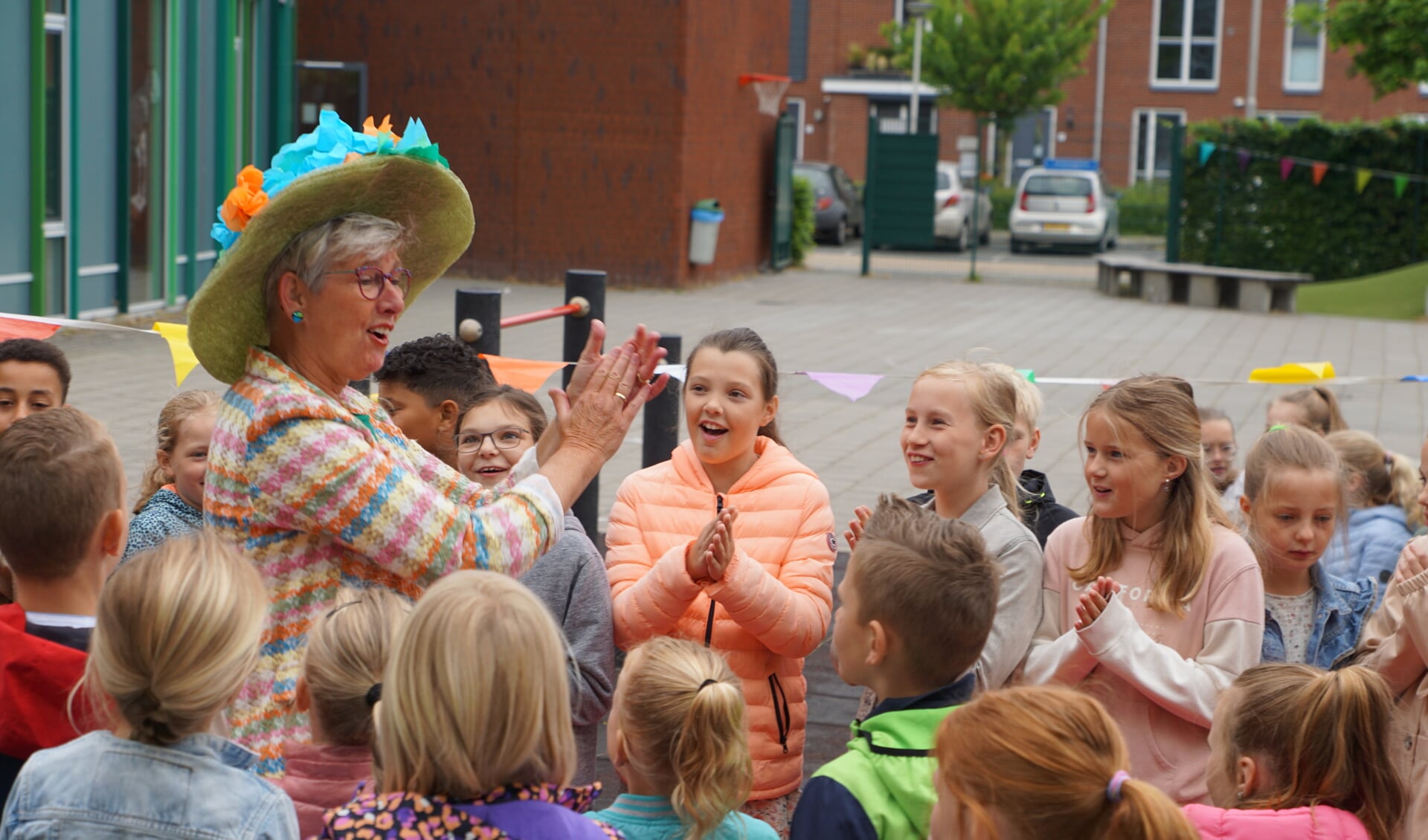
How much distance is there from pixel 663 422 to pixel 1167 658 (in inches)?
127

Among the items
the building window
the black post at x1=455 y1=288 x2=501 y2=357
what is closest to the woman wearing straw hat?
the black post at x1=455 y1=288 x2=501 y2=357

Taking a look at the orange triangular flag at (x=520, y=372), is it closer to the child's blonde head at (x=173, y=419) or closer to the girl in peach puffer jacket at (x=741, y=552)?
the child's blonde head at (x=173, y=419)

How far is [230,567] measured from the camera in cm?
231

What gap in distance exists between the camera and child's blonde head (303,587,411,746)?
2502 millimetres

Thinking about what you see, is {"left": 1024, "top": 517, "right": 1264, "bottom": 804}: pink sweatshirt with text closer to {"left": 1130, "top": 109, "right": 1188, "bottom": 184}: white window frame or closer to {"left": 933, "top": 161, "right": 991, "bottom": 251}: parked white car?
{"left": 933, "top": 161, "right": 991, "bottom": 251}: parked white car

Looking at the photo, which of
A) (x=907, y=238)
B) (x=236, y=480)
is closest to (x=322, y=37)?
(x=907, y=238)

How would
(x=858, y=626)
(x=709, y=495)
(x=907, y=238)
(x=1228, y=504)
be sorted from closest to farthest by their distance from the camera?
(x=858, y=626) → (x=709, y=495) → (x=1228, y=504) → (x=907, y=238)

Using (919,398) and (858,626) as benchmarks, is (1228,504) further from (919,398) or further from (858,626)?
(858,626)

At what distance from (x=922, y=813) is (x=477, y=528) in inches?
36.7

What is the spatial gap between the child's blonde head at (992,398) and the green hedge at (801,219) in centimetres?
2178

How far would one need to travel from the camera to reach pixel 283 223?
2680mm

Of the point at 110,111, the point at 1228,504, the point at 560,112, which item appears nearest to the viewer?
the point at 1228,504

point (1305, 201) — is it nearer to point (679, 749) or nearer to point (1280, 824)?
point (1280, 824)

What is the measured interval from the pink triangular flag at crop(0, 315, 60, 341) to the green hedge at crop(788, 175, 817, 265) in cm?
2035
